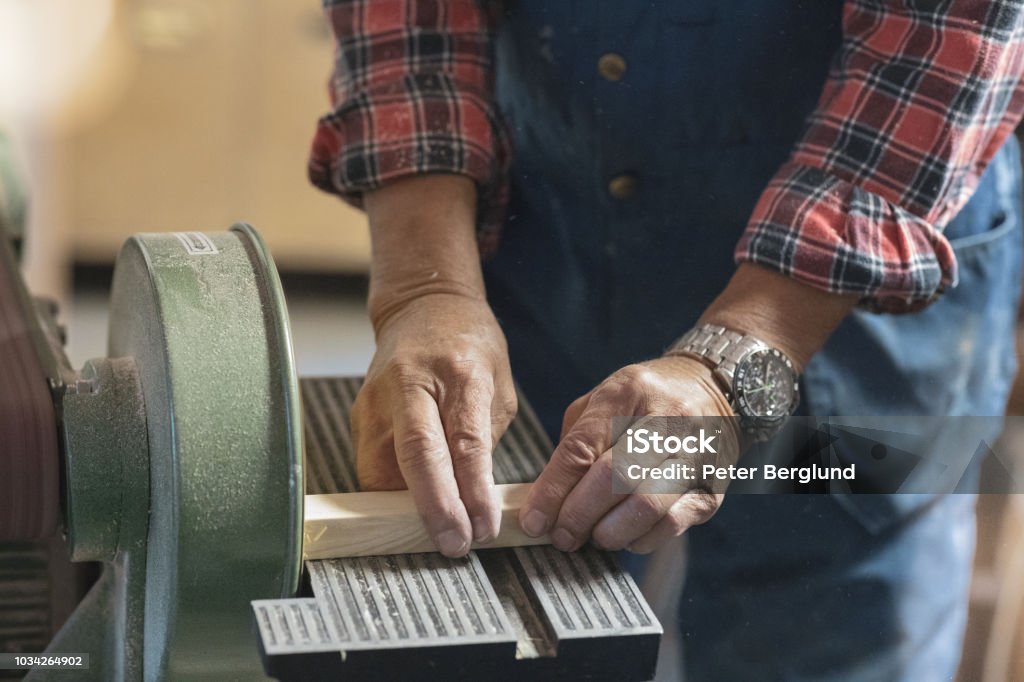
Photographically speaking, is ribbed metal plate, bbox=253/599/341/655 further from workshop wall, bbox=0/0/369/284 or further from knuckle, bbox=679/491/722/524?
workshop wall, bbox=0/0/369/284

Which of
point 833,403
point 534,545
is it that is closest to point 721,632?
point 833,403

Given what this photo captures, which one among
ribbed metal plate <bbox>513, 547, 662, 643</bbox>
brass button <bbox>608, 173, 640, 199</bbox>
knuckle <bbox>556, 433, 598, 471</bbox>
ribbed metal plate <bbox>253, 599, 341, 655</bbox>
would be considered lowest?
ribbed metal plate <bbox>513, 547, 662, 643</bbox>

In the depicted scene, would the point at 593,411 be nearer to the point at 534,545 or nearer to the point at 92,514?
the point at 534,545

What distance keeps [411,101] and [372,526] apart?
32 cm

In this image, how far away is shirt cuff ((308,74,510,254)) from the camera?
77 centimetres

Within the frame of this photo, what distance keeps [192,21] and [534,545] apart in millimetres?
1827

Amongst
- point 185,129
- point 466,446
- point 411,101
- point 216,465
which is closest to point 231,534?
point 216,465

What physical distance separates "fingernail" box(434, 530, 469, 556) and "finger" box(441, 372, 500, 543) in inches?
0.5

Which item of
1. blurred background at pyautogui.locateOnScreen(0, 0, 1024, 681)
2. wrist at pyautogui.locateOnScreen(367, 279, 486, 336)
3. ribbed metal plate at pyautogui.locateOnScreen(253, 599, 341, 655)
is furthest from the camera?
blurred background at pyautogui.locateOnScreen(0, 0, 1024, 681)

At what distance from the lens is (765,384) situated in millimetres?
664

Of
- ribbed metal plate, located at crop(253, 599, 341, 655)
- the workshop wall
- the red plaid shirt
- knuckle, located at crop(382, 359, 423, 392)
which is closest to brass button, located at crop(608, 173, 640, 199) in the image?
the red plaid shirt

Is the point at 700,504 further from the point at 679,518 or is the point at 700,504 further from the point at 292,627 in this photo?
the point at 292,627

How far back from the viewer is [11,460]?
0.57 m

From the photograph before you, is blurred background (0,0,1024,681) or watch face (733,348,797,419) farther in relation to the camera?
blurred background (0,0,1024,681)
